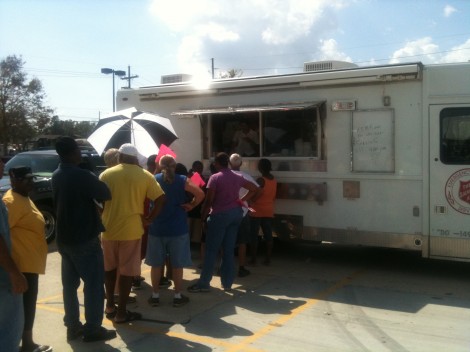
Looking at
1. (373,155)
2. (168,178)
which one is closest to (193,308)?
(168,178)

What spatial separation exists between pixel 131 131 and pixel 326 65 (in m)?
3.13

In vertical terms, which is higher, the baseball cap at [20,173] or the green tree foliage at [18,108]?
the green tree foliage at [18,108]

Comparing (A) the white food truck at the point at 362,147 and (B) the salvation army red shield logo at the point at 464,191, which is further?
(A) the white food truck at the point at 362,147

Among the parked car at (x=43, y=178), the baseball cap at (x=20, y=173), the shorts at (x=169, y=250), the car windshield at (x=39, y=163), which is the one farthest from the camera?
the car windshield at (x=39, y=163)

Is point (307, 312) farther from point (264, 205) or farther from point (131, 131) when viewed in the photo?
point (131, 131)

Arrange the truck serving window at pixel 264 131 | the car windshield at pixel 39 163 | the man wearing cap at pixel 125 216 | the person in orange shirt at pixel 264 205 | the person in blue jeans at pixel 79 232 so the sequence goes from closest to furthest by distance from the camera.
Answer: the person in blue jeans at pixel 79 232, the man wearing cap at pixel 125 216, the person in orange shirt at pixel 264 205, the truck serving window at pixel 264 131, the car windshield at pixel 39 163

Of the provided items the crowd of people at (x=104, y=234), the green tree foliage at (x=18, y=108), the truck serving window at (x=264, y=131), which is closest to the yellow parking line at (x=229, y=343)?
the crowd of people at (x=104, y=234)

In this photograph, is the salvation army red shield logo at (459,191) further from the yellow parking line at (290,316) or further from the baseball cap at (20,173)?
the baseball cap at (20,173)

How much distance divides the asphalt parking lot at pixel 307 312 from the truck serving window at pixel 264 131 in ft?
6.10

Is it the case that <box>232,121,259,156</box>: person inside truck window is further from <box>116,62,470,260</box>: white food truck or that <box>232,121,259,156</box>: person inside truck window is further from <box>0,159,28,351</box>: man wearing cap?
<box>0,159,28,351</box>: man wearing cap

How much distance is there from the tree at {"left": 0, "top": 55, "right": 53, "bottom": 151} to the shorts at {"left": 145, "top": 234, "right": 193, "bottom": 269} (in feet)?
119

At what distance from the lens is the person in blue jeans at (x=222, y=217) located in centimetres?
636

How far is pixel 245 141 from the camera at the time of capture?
8.41m

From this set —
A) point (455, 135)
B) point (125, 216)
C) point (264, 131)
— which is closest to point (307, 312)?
point (125, 216)
